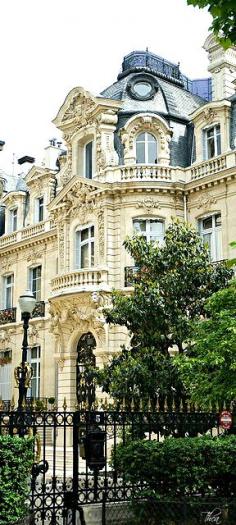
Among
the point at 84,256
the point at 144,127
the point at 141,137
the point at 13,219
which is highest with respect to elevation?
the point at 144,127

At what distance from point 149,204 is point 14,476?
57.0ft

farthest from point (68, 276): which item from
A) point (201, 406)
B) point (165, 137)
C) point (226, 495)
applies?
point (226, 495)

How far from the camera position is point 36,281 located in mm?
32656

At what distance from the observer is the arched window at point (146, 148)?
2680 cm

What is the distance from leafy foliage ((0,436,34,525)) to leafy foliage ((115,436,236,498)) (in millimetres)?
2314

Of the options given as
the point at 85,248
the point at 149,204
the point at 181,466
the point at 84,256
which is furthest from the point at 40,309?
the point at 181,466

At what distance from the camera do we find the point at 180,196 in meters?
26.1

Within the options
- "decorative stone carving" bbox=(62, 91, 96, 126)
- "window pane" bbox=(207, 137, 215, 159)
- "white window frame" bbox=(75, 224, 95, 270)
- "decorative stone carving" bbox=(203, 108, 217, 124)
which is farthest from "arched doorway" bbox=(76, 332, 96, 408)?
"decorative stone carving" bbox=(203, 108, 217, 124)

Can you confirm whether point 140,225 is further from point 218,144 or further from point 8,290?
point 8,290

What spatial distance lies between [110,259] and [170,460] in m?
15.1

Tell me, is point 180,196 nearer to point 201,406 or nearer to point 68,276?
point 68,276

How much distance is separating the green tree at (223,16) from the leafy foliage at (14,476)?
5.75 meters

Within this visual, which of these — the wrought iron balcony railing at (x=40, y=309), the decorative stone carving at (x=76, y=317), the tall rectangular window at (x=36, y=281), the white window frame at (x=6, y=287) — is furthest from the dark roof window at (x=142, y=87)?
the white window frame at (x=6, y=287)

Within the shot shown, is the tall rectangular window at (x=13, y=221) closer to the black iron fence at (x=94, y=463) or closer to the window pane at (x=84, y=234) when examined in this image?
the window pane at (x=84, y=234)
